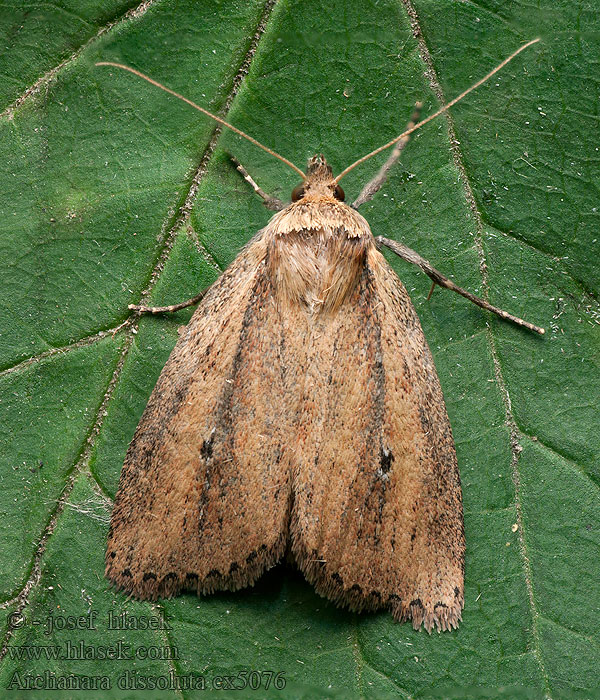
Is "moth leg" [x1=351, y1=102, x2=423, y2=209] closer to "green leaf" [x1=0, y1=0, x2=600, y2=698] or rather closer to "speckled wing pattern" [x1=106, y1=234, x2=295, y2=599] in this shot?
"green leaf" [x1=0, y1=0, x2=600, y2=698]

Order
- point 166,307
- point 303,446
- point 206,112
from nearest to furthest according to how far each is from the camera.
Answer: point 303,446
point 206,112
point 166,307

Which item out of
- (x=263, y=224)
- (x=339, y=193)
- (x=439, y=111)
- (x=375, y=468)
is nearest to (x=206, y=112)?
(x=263, y=224)

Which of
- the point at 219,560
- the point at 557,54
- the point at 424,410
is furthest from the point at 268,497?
the point at 557,54

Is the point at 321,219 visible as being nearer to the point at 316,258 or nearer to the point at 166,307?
the point at 316,258

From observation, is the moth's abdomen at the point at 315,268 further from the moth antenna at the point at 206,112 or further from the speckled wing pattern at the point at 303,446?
the moth antenna at the point at 206,112

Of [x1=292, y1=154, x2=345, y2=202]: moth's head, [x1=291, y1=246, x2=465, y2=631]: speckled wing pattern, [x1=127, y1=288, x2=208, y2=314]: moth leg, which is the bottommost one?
[x1=291, y1=246, x2=465, y2=631]: speckled wing pattern

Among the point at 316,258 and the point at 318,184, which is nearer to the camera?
the point at 316,258

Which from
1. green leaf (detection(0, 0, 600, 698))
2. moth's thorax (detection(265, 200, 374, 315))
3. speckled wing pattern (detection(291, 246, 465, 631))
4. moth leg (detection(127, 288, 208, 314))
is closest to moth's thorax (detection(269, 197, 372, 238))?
moth's thorax (detection(265, 200, 374, 315))

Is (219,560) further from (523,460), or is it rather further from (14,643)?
(523,460)
